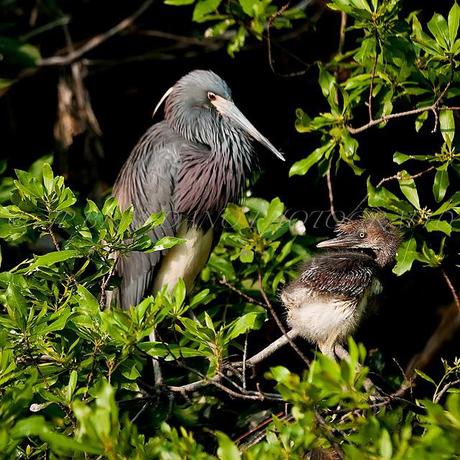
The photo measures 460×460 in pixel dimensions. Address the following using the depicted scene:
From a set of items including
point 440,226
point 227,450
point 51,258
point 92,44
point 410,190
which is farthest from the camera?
point 92,44

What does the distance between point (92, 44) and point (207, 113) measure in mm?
1139

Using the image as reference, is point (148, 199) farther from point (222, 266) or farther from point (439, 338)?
point (439, 338)

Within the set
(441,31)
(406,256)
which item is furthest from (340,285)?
(441,31)

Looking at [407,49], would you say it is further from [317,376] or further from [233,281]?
[317,376]

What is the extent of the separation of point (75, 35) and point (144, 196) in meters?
1.63

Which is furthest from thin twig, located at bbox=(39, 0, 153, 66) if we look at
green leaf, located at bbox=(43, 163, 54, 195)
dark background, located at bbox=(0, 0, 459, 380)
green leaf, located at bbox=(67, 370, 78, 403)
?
green leaf, located at bbox=(67, 370, 78, 403)

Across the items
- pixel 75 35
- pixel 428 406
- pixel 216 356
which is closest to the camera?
pixel 428 406

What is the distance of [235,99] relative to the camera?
4.74 meters

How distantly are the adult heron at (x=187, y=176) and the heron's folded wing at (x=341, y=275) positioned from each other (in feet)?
2.20

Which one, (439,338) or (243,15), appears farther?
(439,338)

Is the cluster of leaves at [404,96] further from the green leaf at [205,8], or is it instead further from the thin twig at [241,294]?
the green leaf at [205,8]

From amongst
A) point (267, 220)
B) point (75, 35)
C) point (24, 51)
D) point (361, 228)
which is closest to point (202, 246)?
point (267, 220)

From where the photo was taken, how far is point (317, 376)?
1736mm

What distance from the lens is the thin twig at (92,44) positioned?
4.63 m
